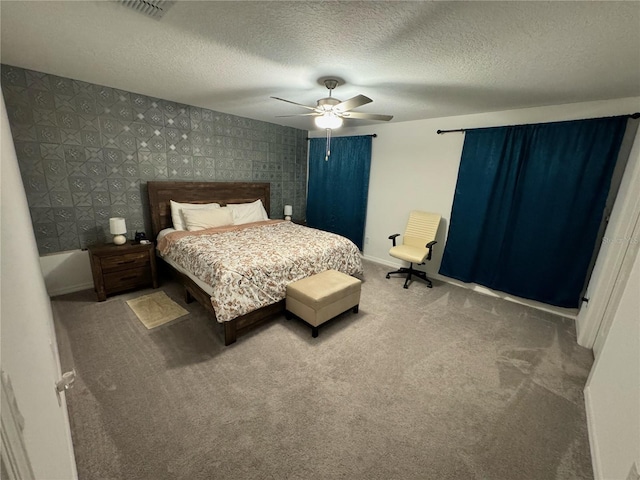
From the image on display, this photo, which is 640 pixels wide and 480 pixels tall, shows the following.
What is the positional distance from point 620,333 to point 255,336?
8.57 feet

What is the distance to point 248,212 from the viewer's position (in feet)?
13.7

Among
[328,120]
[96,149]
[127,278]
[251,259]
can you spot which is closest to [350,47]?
[328,120]

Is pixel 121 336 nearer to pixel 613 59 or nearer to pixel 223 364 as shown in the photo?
pixel 223 364

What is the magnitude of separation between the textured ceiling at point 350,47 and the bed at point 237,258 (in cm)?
151

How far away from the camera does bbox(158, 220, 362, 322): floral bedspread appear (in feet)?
7.50

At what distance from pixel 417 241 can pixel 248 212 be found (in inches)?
105

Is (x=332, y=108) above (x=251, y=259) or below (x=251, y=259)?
above

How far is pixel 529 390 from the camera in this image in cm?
194

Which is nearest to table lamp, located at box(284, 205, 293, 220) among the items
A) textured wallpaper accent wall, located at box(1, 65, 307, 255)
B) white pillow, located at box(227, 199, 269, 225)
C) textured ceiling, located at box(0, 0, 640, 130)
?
white pillow, located at box(227, 199, 269, 225)

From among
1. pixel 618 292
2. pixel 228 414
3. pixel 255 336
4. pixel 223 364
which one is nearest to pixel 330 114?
pixel 255 336

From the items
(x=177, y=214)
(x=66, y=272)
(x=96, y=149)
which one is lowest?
(x=66, y=272)

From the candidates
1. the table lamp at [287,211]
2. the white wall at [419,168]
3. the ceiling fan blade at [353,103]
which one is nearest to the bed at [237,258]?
the table lamp at [287,211]

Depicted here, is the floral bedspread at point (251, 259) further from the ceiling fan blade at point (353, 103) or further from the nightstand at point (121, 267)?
the ceiling fan blade at point (353, 103)

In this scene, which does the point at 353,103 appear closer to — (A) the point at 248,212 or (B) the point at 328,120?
(B) the point at 328,120
